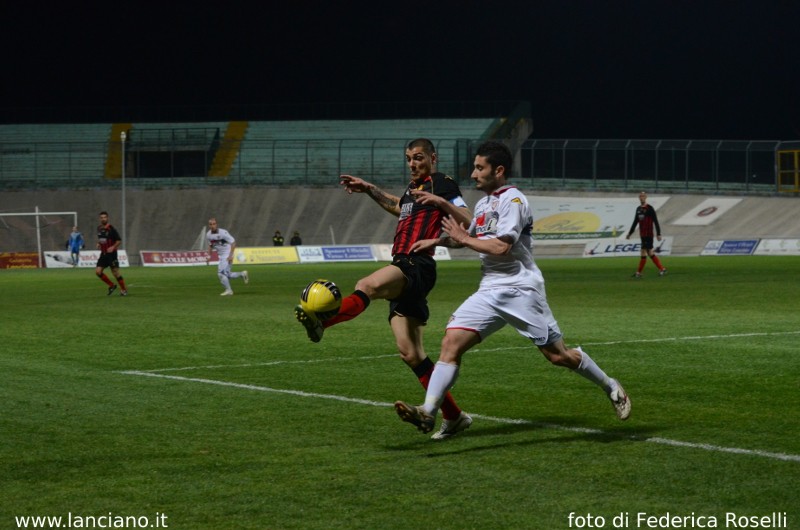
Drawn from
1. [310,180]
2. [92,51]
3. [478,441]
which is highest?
[92,51]

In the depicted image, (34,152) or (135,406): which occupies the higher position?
(34,152)

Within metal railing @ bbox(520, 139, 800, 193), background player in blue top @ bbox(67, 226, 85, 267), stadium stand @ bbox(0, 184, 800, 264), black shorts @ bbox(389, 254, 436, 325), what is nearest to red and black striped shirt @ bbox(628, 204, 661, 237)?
black shorts @ bbox(389, 254, 436, 325)

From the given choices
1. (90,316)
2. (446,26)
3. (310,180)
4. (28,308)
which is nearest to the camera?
(90,316)

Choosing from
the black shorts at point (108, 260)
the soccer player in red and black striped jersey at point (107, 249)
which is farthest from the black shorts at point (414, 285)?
the black shorts at point (108, 260)

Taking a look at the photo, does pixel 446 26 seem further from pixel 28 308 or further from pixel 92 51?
pixel 28 308

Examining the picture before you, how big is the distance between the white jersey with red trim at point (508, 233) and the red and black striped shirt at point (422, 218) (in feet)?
2.45

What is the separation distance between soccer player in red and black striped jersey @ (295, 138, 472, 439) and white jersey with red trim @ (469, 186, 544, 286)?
0.23m

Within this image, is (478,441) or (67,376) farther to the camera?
(67,376)

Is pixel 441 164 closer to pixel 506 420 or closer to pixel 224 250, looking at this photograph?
pixel 224 250

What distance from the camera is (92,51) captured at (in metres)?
Result: 72.6

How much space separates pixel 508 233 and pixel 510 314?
57cm

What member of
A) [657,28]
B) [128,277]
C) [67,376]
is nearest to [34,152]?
[128,277]

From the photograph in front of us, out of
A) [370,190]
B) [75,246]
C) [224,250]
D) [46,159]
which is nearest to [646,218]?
[224,250]

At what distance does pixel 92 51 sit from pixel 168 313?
56222 mm
